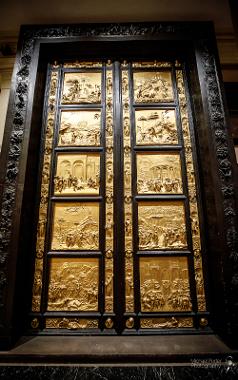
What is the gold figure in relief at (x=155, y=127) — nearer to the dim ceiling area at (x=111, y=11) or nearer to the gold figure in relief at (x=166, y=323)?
the dim ceiling area at (x=111, y=11)

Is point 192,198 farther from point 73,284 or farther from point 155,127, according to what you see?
point 73,284

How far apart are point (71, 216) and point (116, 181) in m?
0.80

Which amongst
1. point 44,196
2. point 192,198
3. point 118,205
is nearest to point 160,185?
point 192,198

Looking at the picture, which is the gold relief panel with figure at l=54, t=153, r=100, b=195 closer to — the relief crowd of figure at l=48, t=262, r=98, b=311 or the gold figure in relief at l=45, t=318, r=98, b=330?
the relief crowd of figure at l=48, t=262, r=98, b=311

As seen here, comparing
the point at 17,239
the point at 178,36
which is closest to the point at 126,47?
the point at 178,36

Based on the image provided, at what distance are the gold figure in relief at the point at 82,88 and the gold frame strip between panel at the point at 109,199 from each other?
19cm

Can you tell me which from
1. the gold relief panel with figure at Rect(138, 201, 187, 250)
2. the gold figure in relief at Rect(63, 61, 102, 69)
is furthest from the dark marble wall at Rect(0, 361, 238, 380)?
the gold figure in relief at Rect(63, 61, 102, 69)

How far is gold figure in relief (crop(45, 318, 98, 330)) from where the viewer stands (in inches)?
115

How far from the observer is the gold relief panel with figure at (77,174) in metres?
3.43

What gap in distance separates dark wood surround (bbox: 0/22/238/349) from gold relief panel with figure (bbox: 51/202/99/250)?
1.07ft

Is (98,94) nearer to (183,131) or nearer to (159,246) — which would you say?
(183,131)

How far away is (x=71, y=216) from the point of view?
3.35 meters

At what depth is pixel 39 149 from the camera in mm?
3590

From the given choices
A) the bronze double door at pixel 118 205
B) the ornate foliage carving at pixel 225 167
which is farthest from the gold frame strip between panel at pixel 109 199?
the ornate foliage carving at pixel 225 167
